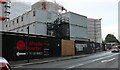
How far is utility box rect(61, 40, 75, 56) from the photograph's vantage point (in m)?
42.4

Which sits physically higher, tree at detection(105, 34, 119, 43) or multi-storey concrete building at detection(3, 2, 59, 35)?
multi-storey concrete building at detection(3, 2, 59, 35)

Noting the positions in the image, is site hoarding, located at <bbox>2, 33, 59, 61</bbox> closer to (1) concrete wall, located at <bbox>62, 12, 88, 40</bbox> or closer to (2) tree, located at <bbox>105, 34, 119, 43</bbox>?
(1) concrete wall, located at <bbox>62, 12, 88, 40</bbox>

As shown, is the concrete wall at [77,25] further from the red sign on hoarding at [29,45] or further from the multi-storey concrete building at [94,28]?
the red sign on hoarding at [29,45]

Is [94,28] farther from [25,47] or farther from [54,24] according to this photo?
[25,47]

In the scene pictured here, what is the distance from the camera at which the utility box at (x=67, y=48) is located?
42388 millimetres

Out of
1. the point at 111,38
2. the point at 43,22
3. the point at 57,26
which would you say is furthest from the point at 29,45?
the point at 111,38

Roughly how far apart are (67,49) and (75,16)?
19.4 m

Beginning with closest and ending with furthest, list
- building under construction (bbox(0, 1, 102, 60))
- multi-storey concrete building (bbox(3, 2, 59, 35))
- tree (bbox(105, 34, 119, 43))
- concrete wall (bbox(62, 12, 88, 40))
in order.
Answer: building under construction (bbox(0, 1, 102, 60)) → multi-storey concrete building (bbox(3, 2, 59, 35)) → concrete wall (bbox(62, 12, 88, 40)) → tree (bbox(105, 34, 119, 43))

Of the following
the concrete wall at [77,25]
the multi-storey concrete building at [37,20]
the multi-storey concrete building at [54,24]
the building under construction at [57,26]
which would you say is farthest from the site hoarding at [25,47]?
the concrete wall at [77,25]

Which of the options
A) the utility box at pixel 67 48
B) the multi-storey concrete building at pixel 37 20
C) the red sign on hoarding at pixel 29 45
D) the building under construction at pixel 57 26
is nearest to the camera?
the red sign on hoarding at pixel 29 45

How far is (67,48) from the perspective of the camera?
4394cm

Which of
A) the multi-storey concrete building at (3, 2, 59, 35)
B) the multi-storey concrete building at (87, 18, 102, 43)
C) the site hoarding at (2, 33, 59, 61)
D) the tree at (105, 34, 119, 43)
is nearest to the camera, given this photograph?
the site hoarding at (2, 33, 59, 61)

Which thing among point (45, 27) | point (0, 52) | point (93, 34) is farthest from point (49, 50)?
point (93, 34)

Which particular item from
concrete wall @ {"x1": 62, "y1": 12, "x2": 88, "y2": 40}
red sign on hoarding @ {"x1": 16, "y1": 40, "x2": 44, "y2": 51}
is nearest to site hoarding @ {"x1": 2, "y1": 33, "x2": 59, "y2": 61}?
red sign on hoarding @ {"x1": 16, "y1": 40, "x2": 44, "y2": 51}
